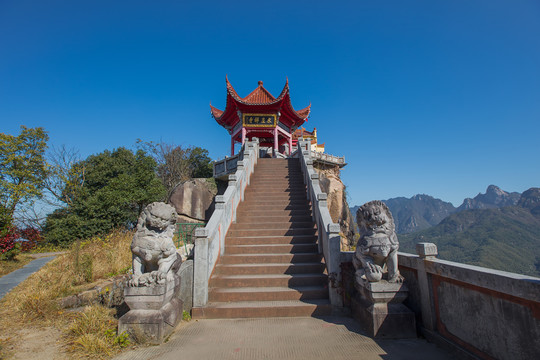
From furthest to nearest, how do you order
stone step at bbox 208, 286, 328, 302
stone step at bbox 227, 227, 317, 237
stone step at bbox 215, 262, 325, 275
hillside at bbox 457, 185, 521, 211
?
1. hillside at bbox 457, 185, 521, 211
2. stone step at bbox 227, 227, 317, 237
3. stone step at bbox 215, 262, 325, 275
4. stone step at bbox 208, 286, 328, 302

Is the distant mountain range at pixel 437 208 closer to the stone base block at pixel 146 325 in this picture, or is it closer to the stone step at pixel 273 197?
the stone step at pixel 273 197

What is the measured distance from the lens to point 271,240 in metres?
6.36

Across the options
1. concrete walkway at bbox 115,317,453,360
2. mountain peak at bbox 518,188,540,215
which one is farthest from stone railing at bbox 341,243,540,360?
mountain peak at bbox 518,188,540,215

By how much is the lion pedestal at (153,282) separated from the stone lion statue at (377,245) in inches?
116

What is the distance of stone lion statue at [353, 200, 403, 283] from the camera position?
3758 mm

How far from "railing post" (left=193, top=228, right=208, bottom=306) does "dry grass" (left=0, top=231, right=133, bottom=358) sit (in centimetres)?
129

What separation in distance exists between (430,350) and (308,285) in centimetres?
223

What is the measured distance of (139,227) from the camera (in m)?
3.93

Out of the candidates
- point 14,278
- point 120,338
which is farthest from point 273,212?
point 14,278

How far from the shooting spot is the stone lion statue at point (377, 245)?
376cm

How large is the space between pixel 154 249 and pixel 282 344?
2.27m

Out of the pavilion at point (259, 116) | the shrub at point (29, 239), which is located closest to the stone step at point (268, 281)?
the shrub at point (29, 239)

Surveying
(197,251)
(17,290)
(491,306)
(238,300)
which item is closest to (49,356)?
(197,251)

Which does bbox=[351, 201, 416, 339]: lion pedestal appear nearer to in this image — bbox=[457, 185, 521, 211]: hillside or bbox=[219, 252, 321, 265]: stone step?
bbox=[219, 252, 321, 265]: stone step
